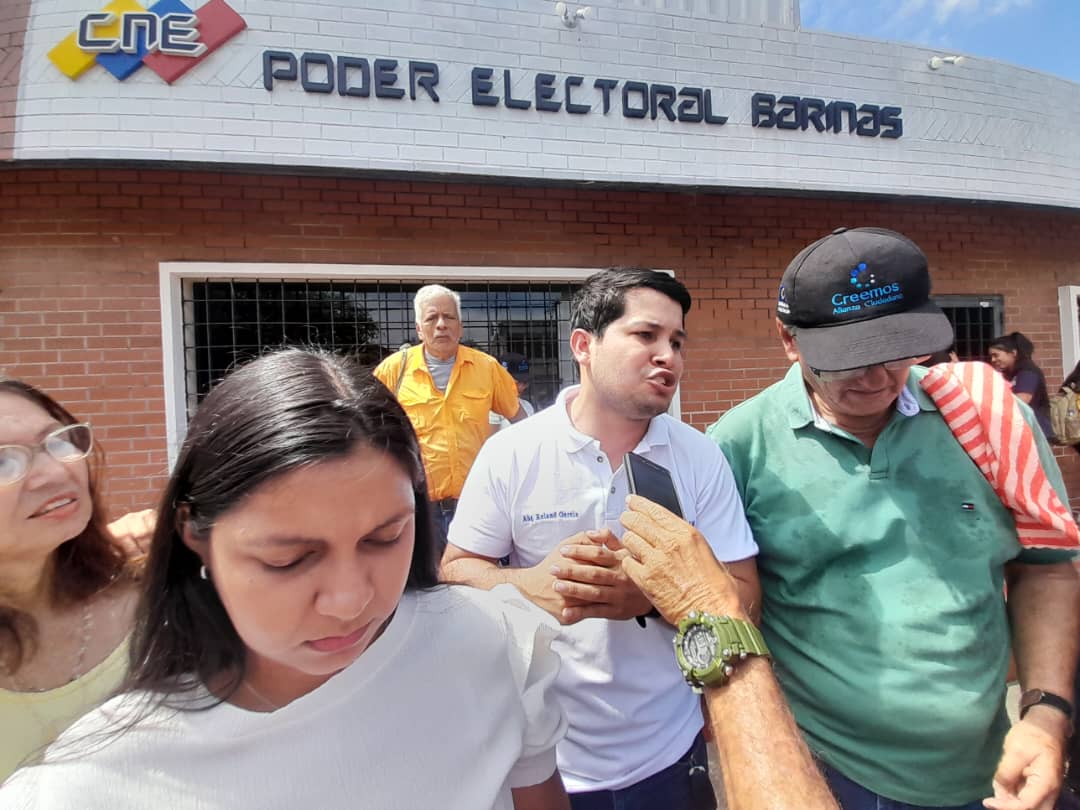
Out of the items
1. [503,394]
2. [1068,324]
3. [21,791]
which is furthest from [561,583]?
[1068,324]

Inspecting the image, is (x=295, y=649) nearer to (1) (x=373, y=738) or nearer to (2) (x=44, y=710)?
(1) (x=373, y=738)

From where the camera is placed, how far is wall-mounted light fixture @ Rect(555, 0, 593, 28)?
4762 millimetres

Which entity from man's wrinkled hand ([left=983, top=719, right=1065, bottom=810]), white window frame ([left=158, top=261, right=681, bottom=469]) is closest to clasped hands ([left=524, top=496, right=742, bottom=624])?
man's wrinkled hand ([left=983, top=719, right=1065, bottom=810])

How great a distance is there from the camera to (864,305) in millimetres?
1542

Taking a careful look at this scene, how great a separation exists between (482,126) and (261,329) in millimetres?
A: 2205

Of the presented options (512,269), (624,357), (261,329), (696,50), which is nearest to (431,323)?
(512,269)

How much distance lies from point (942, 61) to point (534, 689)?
685 cm

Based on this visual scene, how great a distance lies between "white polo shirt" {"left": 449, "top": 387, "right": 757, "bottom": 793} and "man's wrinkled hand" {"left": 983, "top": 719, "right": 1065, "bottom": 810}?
0.65 meters

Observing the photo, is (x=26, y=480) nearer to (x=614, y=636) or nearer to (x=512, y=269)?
(x=614, y=636)

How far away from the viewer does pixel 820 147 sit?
17.6ft

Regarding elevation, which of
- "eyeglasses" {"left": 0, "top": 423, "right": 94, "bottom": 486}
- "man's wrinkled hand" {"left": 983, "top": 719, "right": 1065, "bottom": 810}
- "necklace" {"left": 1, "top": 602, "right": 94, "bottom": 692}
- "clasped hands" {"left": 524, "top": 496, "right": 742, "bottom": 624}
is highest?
"eyeglasses" {"left": 0, "top": 423, "right": 94, "bottom": 486}

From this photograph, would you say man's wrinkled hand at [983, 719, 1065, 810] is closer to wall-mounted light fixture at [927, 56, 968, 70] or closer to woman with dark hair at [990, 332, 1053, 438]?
woman with dark hair at [990, 332, 1053, 438]

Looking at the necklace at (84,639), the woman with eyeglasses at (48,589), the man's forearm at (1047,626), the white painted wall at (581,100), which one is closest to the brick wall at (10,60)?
the white painted wall at (581,100)

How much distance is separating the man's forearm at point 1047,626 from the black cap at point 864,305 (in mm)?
635
